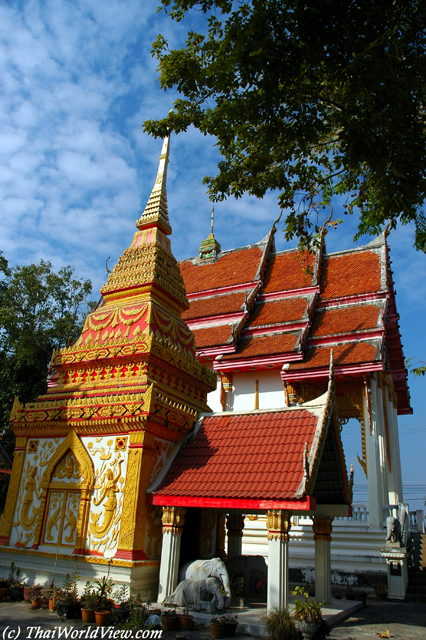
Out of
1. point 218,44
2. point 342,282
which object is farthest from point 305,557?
point 218,44

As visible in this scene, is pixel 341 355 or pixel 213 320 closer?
pixel 341 355

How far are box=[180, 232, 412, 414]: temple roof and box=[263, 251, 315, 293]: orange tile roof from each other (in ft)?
0.14

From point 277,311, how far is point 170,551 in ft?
33.2

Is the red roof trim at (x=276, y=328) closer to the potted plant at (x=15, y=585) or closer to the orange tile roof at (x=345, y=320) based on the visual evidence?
the orange tile roof at (x=345, y=320)

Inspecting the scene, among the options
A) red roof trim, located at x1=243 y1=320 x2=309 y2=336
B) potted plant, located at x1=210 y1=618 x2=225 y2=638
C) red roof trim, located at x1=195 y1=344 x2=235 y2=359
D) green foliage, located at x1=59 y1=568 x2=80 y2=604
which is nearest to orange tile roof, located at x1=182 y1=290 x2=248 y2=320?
red roof trim, located at x1=243 y1=320 x2=309 y2=336

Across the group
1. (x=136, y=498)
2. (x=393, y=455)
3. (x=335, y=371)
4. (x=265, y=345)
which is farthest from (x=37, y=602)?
(x=393, y=455)

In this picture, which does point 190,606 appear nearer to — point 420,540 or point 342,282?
point 420,540

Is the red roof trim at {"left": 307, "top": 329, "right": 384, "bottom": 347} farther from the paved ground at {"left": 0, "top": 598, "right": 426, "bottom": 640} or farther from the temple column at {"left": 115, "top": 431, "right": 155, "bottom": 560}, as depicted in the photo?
the temple column at {"left": 115, "top": 431, "right": 155, "bottom": 560}

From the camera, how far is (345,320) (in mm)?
14438

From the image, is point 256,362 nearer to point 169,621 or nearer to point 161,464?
point 161,464

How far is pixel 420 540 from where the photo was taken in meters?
13.3

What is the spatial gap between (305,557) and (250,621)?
5.85 meters

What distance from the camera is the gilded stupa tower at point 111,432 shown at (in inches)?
277

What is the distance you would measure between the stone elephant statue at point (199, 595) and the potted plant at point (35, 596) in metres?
1.64
